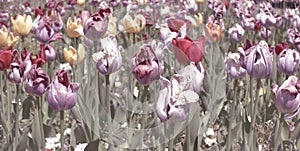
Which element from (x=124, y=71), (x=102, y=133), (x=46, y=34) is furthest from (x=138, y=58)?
(x=124, y=71)

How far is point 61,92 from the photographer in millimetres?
1813

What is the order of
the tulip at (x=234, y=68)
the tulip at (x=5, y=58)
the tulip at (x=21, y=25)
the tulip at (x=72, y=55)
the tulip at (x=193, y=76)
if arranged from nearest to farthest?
1. the tulip at (x=193, y=76)
2. the tulip at (x=5, y=58)
3. the tulip at (x=234, y=68)
4. the tulip at (x=72, y=55)
5. the tulip at (x=21, y=25)

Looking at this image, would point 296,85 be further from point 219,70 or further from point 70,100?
point 219,70

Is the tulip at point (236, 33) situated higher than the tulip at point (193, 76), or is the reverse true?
the tulip at point (193, 76)

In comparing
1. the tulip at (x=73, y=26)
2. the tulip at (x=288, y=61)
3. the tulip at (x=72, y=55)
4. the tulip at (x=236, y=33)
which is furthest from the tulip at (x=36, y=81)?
the tulip at (x=236, y=33)

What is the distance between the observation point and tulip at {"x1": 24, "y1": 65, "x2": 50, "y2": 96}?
1914 millimetres

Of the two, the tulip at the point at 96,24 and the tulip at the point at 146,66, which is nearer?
the tulip at the point at 146,66

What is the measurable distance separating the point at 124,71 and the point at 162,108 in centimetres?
231

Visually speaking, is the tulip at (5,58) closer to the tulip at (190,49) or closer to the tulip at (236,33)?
the tulip at (190,49)

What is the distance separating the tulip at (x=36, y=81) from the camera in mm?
1914

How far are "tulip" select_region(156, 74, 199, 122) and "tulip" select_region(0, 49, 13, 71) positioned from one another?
0.96 m

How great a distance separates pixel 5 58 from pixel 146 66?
82cm

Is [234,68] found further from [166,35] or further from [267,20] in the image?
[267,20]

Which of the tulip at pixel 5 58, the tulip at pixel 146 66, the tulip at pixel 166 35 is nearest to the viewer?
the tulip at pixel 146 66
